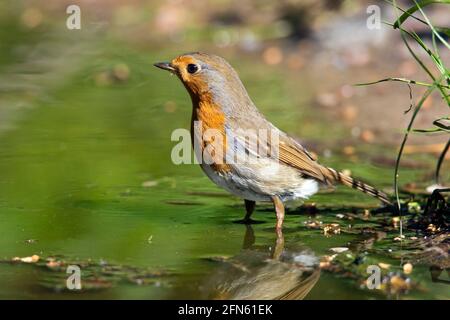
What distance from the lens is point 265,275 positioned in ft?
18.4

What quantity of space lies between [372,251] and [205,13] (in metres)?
8.97

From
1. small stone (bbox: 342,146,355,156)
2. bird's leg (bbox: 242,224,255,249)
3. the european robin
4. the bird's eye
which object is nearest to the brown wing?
the european robin

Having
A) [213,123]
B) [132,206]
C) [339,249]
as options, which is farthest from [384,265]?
[132,206]

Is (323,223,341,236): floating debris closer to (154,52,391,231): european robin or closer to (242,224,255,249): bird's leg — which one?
(154,52,391,231): european robin

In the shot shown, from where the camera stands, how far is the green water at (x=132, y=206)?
5379 mm

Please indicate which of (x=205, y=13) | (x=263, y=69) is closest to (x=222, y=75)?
(x=263, y=69)

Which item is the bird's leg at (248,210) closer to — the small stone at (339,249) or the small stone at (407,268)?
the small stone at (339,249)

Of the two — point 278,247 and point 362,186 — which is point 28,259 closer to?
point 278,247

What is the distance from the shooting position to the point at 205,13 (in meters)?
14.5

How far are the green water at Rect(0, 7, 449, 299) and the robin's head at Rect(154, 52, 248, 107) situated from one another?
908 mm

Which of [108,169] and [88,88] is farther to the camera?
[88,88]

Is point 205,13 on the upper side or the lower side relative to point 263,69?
upper

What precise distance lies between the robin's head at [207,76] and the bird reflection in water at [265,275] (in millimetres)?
1171
